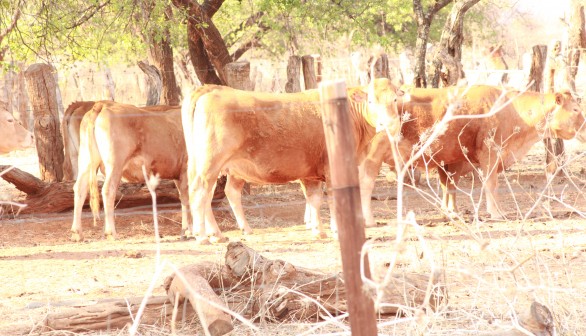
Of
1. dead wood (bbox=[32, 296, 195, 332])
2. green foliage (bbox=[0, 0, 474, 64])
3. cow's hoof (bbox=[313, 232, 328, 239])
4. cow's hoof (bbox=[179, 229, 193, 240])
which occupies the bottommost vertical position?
cow's hoof (bbox=[313, 232, 328, 239])

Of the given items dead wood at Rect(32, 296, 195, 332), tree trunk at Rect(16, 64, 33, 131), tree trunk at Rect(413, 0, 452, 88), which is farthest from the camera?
tree trunk at Rect(16, 64, 33, 131)

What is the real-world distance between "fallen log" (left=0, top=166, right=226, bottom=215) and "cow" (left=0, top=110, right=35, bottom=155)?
3.72 feet

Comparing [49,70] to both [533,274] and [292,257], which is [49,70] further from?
[533,274]

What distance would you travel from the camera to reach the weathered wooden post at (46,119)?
39.4 feet

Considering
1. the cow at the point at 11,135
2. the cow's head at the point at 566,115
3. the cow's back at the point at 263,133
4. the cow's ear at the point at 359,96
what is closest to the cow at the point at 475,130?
the cow's head at the point at 566,115

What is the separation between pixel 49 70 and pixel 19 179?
178 centimetres

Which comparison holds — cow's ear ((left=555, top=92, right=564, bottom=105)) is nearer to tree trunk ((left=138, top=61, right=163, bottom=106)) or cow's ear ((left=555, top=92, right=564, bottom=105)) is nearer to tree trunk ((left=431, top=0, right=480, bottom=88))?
tree trunk ((left=431, top=0, right=480, bottom=88))

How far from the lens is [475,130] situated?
35.5 ft

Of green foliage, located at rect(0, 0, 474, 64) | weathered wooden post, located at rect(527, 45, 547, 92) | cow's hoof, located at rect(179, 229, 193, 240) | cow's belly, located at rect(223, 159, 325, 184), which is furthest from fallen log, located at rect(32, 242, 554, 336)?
weathered wooden post, located at rect(527, 45, 547, 92)

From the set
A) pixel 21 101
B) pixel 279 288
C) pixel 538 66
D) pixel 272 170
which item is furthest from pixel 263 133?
pixel 21 101

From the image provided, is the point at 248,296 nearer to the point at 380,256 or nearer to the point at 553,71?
the point at 380,256

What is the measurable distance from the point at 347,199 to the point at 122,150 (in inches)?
297

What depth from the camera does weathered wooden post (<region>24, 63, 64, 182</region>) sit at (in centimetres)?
1202

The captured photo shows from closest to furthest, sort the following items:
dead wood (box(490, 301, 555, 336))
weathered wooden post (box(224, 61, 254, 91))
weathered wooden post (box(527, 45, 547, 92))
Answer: dead wood (box(490, 301, 555, 336)) < weathered wooden post (box(224, 61, 254, 91)) < weathered wooden post (box(527, 45, 547, 92))
